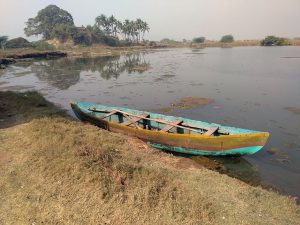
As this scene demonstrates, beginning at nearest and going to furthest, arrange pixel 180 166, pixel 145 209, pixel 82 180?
1. pixel 145 209
2. pixel 82 180
3. pixel 180 166

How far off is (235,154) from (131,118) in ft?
17.6

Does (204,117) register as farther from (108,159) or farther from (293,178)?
(108,159)

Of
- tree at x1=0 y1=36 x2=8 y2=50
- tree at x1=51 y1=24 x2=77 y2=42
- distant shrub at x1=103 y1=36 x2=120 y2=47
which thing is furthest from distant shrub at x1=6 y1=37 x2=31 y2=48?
distant shrub at x1=103 y1=36 x2=120 y2=47

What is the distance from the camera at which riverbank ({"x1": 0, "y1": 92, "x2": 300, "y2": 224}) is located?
646 cm

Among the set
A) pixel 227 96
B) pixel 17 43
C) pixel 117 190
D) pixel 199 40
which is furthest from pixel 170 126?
pixel 199 40

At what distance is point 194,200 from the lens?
671 cm

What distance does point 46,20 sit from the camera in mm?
113625

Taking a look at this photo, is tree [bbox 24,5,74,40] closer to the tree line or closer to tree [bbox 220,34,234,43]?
the tree line

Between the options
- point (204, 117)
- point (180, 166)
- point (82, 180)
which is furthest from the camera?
point (204, 117)

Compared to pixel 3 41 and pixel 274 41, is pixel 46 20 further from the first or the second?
pixel 274 41

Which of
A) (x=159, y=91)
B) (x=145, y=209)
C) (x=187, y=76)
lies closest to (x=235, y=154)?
(x=145, y=209)

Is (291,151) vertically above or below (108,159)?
below

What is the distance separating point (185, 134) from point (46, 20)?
117m

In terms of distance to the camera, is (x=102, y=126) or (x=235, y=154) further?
(x=102, y=126)
